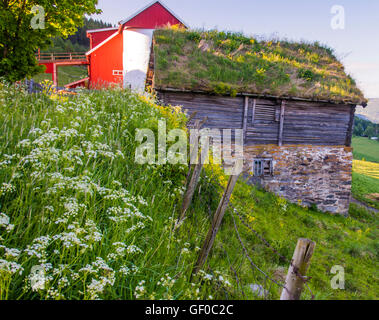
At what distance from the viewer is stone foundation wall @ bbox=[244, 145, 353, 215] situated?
11.3 meters

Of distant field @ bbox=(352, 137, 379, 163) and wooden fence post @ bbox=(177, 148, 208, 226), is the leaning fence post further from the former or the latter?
distant field @ bbox=(352, 137, 379, 163)

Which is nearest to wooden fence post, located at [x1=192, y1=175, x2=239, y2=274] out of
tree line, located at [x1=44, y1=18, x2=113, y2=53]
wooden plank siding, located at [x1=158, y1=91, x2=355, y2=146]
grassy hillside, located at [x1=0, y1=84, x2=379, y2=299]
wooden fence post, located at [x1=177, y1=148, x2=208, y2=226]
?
grassy hillside, located at [x1=0, y1=84, x2=379, y2=299]

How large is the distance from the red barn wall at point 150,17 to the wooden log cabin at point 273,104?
11.1 m

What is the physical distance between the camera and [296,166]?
38.3ft

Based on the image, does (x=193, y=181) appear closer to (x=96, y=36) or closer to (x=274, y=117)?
(x=274, y=117)

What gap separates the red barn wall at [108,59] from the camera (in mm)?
22891

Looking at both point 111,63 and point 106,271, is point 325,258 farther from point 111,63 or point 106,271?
point 111,63

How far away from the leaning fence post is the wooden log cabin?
28.5 ft

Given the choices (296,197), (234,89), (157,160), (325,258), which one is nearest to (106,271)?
(157,160)

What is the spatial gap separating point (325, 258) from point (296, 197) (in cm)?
488

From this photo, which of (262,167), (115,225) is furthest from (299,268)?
(262,167)

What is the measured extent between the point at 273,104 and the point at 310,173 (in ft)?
12.2

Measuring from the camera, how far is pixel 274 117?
11477 millimetres

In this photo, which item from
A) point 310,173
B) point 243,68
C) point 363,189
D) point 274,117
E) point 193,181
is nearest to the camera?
point 193,181
